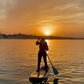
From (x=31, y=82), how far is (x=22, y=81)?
2.96 ft

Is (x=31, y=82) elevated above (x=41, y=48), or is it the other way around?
(x=41, y=48)

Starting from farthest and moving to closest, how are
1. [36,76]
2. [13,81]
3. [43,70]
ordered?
[43,70]
[13,81]
[36,76]

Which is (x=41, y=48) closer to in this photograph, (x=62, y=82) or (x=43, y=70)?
(x=43, y=70)

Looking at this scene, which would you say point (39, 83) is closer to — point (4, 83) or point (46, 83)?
point (46, 83)

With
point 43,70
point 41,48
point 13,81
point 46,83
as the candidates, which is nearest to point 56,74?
point 43,70

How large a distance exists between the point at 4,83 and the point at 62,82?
523 cm

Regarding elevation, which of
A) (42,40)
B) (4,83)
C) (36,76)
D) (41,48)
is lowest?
(4,83)

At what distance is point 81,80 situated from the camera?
39.8 ft

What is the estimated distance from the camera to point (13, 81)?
1180 centimetres

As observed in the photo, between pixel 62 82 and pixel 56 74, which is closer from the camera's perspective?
pixel 62 82

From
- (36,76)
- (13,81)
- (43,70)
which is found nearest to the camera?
(36,76)

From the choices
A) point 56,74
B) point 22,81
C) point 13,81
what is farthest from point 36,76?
point 56,74

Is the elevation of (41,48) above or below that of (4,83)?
above

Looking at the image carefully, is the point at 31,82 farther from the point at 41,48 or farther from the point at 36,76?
the point at 41,48
